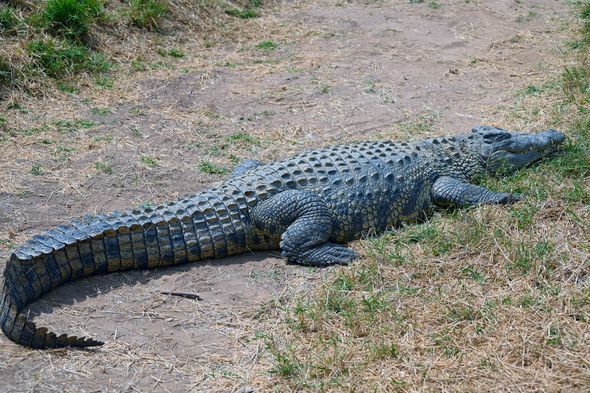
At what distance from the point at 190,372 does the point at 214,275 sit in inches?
46.2

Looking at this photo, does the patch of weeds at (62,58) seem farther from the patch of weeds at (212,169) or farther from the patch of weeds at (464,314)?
the patch of weeds at (464,314)

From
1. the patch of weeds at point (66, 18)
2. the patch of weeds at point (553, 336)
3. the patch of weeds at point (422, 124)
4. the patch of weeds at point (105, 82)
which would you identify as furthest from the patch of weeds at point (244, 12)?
the patch of weeds at point (553, 336)

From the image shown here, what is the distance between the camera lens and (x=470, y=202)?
5895 mm

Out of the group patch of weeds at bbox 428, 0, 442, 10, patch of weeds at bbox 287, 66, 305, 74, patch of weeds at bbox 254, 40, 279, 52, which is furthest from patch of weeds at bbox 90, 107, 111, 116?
patch of weeds at bbox 428, 0, 442, 10

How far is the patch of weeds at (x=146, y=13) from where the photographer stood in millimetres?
10156

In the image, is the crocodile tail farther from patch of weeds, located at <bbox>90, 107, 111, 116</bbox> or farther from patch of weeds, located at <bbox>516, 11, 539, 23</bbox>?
patch of weeds, located at <bbox>516, 11, 539, 23</bbox>

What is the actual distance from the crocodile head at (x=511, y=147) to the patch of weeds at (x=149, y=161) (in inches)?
Result: 119

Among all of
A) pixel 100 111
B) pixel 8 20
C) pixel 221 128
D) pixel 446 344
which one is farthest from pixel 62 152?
pixel 446 344

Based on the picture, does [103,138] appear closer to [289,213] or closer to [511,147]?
[289,213]

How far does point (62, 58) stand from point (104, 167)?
2.64m

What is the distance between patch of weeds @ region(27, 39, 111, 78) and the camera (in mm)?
8695

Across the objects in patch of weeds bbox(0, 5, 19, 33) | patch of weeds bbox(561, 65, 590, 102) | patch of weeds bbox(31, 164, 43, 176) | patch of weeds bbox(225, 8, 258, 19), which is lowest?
patch of weeds bbox(31, 164, 43, 176)

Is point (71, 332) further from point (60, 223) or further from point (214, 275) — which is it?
Answer: point (60, 223)

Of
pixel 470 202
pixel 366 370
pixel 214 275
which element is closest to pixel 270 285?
pixel 214 275
